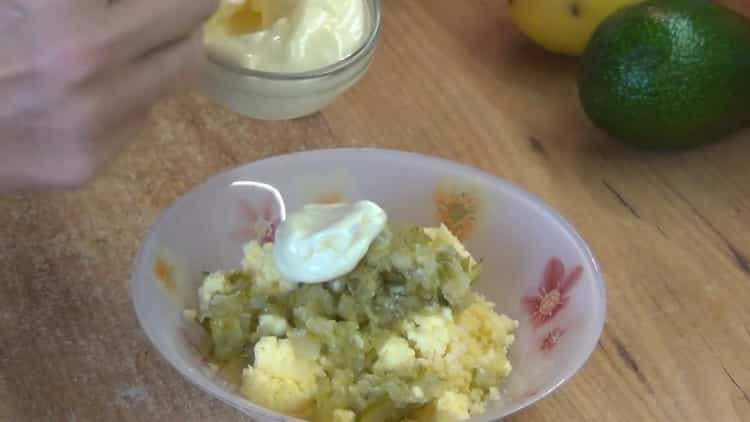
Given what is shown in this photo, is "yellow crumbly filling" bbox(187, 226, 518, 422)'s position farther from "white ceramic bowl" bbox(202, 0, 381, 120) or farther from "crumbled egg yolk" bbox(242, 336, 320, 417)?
"white ceramic bowl" bbox(202, 0, 381, 120)

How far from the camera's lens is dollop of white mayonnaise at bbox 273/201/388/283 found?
0.65 m

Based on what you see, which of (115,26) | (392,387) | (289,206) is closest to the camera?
(115,26)

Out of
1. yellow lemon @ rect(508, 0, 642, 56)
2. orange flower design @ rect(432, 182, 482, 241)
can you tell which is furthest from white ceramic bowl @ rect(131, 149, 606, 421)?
yellow lemon @ rect(508, 0, 642, 56)

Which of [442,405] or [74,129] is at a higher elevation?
[74,129]

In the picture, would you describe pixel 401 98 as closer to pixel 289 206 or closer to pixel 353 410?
pixel 289 206

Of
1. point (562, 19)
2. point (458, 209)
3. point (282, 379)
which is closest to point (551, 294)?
point (458, 209)

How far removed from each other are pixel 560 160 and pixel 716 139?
14 centimetres

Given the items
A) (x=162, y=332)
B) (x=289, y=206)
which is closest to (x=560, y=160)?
(x=289, y=206)

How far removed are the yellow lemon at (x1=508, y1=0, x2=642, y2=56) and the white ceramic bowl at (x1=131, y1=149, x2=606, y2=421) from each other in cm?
25

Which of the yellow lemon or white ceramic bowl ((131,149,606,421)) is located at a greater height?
the yellow lemon

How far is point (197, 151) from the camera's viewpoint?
88 cm

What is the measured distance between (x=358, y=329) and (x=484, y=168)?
0.27 metres

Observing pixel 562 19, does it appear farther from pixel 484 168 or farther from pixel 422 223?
pixel 422 223

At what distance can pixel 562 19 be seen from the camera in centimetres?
96
